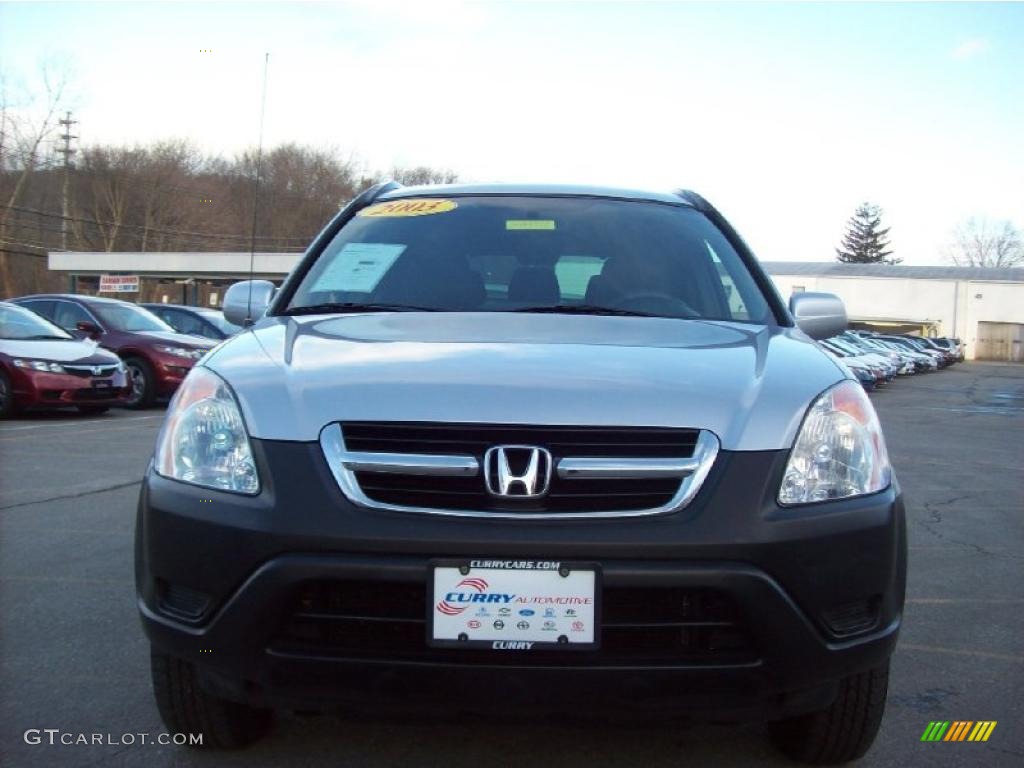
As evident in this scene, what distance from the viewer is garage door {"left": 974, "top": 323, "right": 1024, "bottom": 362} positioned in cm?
7300

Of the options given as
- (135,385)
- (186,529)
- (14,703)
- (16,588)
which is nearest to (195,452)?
(186,529)

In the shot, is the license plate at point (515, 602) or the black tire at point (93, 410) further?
the black tire at point (93, 410)

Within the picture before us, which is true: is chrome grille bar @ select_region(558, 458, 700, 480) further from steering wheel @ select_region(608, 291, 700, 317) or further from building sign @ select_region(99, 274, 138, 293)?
building sign @ select_region(99, 274, 138, 293)

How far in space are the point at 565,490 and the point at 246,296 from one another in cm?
198

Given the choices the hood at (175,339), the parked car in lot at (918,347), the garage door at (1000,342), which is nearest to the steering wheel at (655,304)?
the hood at (175,339)

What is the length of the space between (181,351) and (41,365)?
2.57 meters

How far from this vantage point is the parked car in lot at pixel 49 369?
11.8 metres

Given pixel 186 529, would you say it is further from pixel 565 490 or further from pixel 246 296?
pixel 246 296

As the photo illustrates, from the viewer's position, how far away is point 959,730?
9.90ft

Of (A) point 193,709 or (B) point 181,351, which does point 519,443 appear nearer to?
(A) point 193,709

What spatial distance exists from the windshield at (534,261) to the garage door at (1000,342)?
7660cm

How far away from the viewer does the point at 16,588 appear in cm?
438

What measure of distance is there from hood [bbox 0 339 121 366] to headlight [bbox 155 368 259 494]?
1034 centimetres

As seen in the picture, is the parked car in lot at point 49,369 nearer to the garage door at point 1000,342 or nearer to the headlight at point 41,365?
the headlight at point 41,365
